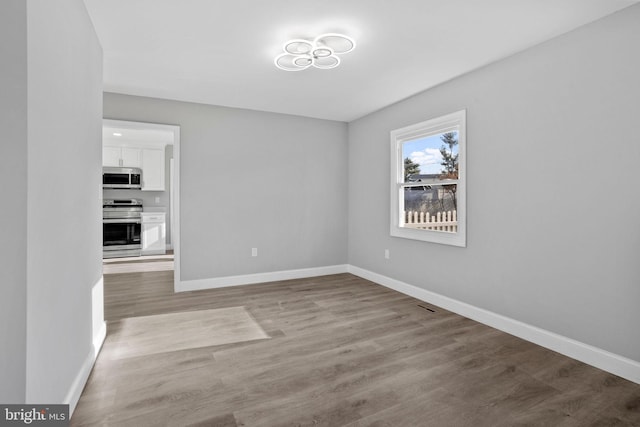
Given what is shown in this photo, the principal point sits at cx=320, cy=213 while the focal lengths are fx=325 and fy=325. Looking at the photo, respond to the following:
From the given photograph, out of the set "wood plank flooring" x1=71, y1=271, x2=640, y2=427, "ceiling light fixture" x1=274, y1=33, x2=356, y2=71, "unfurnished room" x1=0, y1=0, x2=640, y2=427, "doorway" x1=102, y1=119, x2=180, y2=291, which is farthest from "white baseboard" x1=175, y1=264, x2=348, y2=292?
"ceiling light fixture" x1=274, y1=33, x2=356, y2=71

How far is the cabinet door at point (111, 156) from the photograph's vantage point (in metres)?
7.07

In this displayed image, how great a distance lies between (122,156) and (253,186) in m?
4.36

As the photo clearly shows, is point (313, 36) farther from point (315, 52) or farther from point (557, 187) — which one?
point (557, 187)

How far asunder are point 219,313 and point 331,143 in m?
3.10

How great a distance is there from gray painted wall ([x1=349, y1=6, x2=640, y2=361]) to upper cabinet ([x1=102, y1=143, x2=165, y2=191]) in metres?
6.33

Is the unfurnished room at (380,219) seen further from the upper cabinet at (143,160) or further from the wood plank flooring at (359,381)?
the upper cabinet at (143,160)

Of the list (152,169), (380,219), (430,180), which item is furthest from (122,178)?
(430,180)

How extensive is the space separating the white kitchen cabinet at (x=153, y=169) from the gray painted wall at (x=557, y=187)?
6.31 metres

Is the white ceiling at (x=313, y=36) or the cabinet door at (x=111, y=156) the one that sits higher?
the white ceiling at (x=313, y=36)

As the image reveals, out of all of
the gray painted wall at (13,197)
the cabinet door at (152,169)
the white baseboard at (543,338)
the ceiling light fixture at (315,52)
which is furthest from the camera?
the cabinet door at (152,169)

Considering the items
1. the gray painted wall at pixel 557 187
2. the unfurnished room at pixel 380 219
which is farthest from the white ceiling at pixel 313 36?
the gray painted wall at pixel 557 187

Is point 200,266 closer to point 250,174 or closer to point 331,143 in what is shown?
point 250,174

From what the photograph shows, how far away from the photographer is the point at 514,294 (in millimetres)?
2877

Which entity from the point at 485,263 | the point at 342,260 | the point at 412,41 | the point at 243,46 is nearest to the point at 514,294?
the point at 485,263
